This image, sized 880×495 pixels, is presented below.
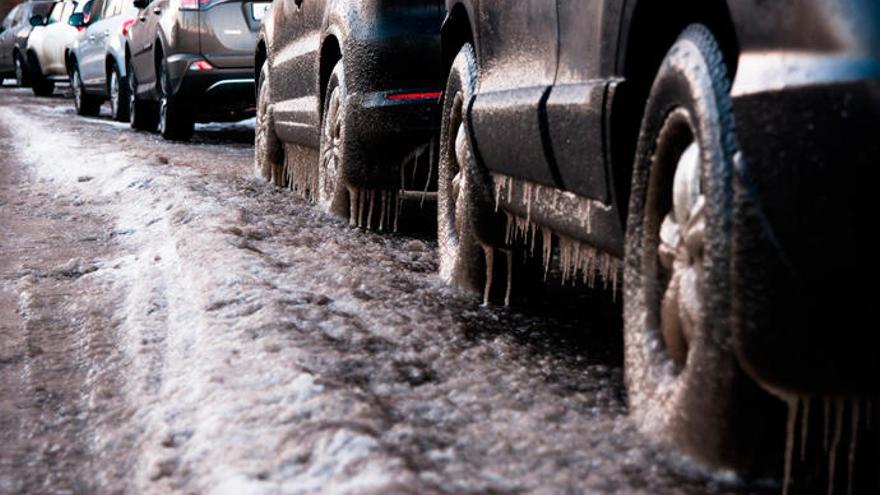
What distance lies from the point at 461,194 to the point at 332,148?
1.91 m

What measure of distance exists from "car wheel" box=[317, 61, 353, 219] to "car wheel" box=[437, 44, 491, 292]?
1.11 metres

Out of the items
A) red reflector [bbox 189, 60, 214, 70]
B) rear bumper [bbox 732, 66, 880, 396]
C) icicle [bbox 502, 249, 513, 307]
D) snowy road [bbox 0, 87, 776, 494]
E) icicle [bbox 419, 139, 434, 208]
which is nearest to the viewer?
rear bumper [bbox 732, 66, 880, 396]

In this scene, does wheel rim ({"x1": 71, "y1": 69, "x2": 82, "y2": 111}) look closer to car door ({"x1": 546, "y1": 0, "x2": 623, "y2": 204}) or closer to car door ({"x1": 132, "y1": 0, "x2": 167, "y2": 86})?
car door ({"x1": 132, "y1": 0, "x2": 167, "y2": 86})

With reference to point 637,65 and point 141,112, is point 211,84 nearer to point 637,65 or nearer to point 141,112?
point 141,112

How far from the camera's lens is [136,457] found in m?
3.27

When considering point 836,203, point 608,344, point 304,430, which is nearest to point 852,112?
point 836,203

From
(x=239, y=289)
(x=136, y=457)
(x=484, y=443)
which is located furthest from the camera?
(x=239, y=289)

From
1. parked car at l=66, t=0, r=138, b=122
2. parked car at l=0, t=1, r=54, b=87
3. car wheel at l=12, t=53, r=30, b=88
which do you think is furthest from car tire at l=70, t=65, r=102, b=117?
car wheel at l=12, t=53, r=30, b=88

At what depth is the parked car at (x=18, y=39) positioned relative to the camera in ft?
86.3

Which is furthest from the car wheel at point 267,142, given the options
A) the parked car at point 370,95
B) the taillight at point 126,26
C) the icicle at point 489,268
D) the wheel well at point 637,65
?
the taillight at point 126,26

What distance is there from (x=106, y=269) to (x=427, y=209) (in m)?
1.72

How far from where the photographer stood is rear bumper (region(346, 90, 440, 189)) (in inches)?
230

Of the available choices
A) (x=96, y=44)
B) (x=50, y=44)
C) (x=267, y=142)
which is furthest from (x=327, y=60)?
(x=50, y=44)

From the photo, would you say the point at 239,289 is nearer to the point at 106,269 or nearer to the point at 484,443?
the point at 106,269
